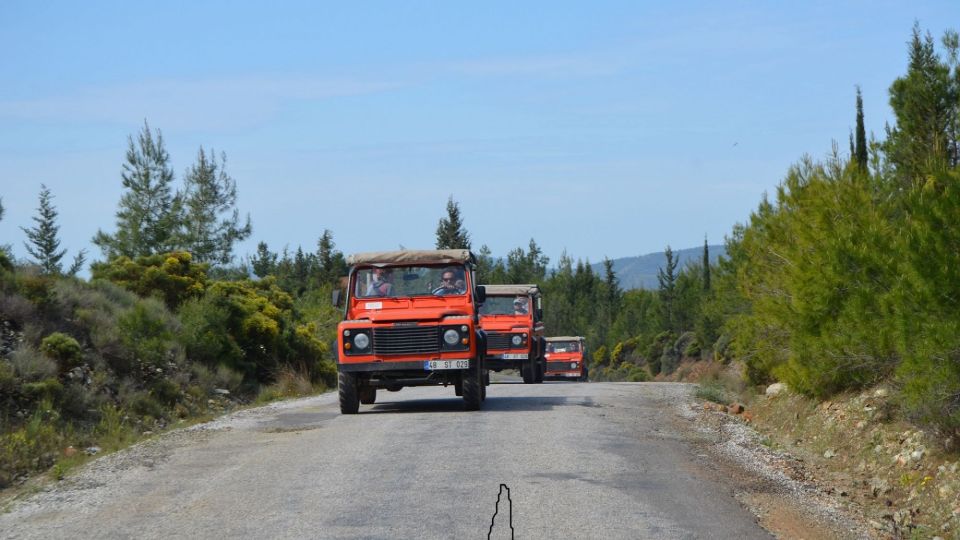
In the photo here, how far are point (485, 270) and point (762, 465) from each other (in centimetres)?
8532

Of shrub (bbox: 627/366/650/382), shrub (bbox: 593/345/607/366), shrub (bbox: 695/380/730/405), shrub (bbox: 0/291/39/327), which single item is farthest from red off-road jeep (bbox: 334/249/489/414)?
shrub (bbox: 593/345/607/366)

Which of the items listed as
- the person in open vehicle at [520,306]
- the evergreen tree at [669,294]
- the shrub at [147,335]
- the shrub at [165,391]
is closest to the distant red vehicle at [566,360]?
the person in open vehicle at [520,306]

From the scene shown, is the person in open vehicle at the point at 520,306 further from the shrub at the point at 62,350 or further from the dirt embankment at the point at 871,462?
the shrub at the point at 62,350

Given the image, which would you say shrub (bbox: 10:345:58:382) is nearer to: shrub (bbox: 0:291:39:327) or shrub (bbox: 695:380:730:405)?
shrub (bbox: 0:291:39:327)

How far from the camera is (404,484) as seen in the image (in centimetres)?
977

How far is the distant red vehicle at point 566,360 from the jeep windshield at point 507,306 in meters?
13.8

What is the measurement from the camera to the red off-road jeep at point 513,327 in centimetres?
2766

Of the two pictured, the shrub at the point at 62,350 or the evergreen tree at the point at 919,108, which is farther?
the evergreen tree at the point at 919,108

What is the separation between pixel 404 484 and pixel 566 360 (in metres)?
32.9

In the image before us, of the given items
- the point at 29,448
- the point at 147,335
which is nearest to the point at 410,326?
the point at 29,448

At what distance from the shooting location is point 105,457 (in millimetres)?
12688

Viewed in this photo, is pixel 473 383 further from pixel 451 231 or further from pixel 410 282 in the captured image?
pixel 451 231

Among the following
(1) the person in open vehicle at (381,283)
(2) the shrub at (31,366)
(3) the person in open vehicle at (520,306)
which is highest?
(1) the person in open vehicle at (381,283)

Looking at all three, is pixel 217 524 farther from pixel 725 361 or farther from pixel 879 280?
pixel 725 361
